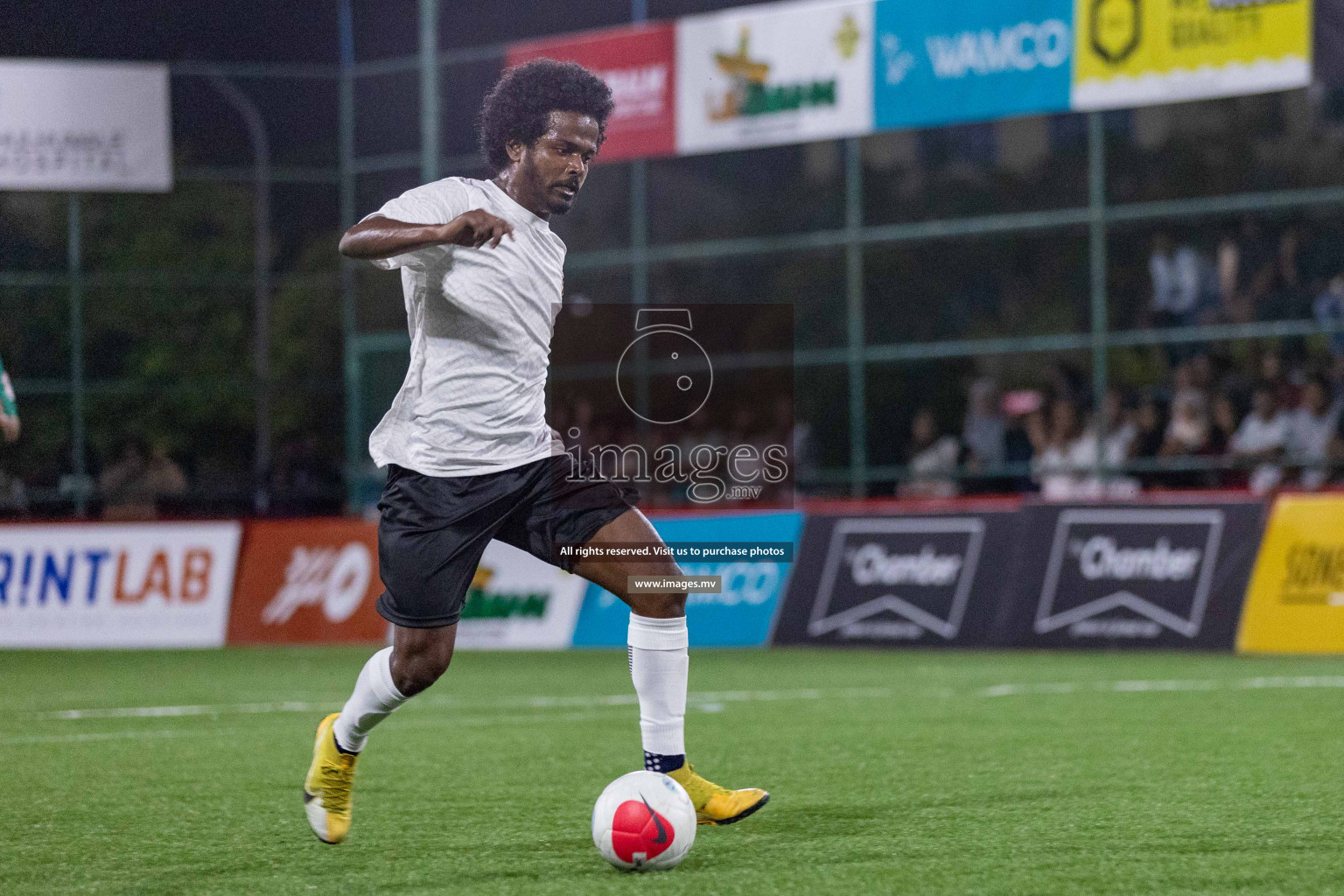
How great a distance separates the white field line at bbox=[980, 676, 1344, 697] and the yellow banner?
1909 millimetres

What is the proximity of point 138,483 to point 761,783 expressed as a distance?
52.5ft

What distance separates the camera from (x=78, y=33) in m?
29.1

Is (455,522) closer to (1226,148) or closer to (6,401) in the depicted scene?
(6,401)

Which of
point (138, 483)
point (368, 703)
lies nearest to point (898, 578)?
point (368, 703)

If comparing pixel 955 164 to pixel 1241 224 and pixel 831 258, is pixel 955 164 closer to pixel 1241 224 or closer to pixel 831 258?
pixel 831 258

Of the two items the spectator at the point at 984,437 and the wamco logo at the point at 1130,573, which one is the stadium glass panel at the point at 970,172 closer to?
the spectator at the point at 984,437

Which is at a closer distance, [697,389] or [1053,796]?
[1053,796]

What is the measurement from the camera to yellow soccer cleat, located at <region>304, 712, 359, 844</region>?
20.0 feet

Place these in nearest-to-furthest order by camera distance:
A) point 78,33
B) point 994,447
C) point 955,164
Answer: point 994,447 < point 78,33 < point 955,164

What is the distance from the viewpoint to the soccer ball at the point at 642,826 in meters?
5.55

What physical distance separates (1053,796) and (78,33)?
25734 mm

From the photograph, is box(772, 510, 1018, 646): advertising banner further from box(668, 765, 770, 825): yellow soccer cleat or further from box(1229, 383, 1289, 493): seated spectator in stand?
box(668, 765, 770, 825): yellow soccer cleat

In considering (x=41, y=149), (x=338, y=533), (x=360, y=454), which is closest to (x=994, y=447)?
(x=338, y=533)

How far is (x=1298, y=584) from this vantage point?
13.9 metres
